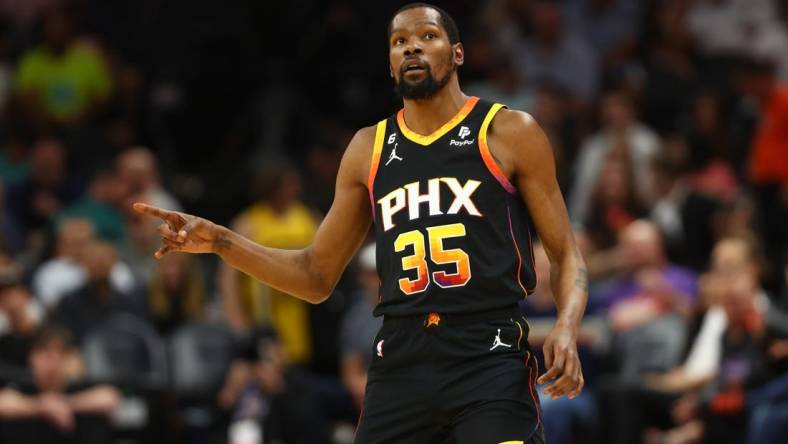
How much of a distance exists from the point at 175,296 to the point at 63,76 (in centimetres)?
359

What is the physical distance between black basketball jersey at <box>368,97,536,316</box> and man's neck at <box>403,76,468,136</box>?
0.06 metres

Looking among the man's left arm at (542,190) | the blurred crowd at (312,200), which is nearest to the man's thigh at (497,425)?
the man's left arm at (542,190)

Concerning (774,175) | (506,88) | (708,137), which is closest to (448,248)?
(774,175)

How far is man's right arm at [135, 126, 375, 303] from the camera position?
583 cm

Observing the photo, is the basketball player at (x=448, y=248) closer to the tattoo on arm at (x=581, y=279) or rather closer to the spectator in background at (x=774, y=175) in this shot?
the tattoo on arm at (x=581, y=279)

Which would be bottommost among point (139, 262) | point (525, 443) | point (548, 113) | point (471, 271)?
point (525, 443)

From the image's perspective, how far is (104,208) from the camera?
1311 cm

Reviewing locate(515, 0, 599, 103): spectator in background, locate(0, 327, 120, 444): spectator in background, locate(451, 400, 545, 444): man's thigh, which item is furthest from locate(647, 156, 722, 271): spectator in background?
locate(451, 400, 545, 444): man's thigh

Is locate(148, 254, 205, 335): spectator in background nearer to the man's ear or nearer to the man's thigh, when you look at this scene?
the man's ear

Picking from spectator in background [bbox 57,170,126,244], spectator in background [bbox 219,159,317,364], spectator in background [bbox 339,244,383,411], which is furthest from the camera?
spectator in background [bbox 57,170,126,244]

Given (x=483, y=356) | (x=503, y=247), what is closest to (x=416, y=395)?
(x=483, y=356)

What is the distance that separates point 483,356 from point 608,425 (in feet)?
19.0

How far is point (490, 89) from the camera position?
46.6 feet

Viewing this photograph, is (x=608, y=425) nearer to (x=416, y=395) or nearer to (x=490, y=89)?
(x=490, y=89)
